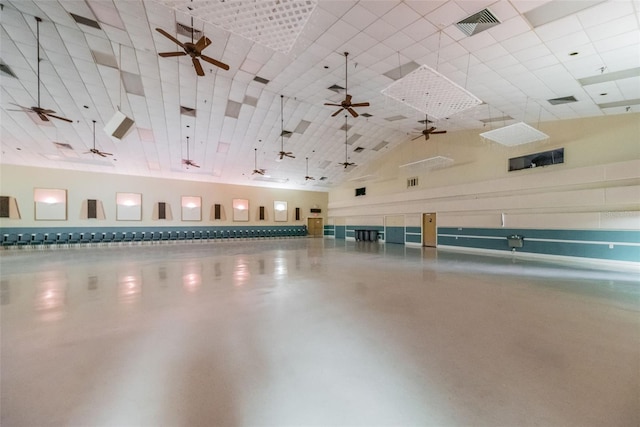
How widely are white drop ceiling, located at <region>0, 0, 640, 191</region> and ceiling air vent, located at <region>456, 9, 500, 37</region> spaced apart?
108 millimetres

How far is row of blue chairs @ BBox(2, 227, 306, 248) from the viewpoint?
12680 millimetres

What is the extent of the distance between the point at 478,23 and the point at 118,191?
18023 mm

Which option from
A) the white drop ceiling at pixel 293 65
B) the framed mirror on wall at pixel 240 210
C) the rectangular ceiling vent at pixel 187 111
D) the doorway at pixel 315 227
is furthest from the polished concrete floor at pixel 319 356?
the doorway at pixel 315 227

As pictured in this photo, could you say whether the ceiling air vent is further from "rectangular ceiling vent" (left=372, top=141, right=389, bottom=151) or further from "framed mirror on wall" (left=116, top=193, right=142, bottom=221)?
"framed mirror on wall" (left=116, top=193, right=142, bottom=221)

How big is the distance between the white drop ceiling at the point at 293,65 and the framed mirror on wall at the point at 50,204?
2.36 metres

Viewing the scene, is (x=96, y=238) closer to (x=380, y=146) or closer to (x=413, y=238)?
(x=380, y=146)

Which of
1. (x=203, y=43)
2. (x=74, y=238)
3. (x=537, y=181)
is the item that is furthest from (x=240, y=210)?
(x=537, y=181)

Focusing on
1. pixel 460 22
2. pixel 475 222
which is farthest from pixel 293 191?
pixel 460 22

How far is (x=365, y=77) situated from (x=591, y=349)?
6.67 metres

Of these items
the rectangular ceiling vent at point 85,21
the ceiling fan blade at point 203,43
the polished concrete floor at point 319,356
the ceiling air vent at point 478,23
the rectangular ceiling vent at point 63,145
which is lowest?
the polished concrete floor at point 319,356

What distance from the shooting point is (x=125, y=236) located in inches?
576

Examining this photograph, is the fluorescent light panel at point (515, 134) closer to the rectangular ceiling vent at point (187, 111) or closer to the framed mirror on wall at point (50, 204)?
the rectangular ceiling vent at point (187, 111)

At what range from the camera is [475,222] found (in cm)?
1106

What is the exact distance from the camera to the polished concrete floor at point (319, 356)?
1.66 m
